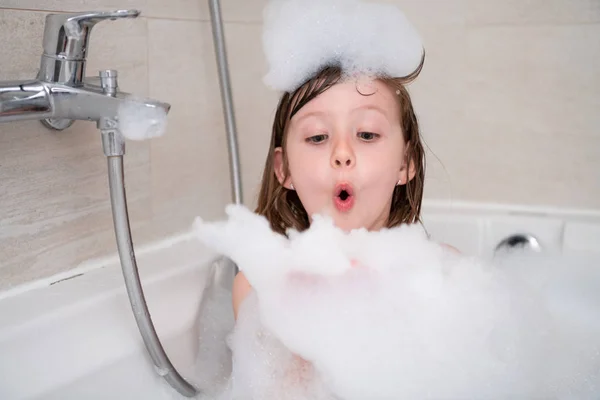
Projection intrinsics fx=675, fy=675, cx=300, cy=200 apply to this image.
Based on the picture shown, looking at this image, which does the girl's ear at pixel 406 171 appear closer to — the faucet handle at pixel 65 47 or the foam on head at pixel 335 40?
the foam on head at pixel 335 40

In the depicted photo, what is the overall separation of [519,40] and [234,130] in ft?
1.93

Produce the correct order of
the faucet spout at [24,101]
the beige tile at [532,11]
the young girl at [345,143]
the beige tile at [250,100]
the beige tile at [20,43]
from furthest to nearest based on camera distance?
the beige tile at [250,100] < the beige tile at [532,11] < the young girl at [345,143] < the beige tile at [20,43] < the faucet spout at [24,101]

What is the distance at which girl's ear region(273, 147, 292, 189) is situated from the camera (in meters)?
1.09

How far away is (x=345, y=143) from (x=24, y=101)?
423 millimetres

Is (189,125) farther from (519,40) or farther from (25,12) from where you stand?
(519,40)

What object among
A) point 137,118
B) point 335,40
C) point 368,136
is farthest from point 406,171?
point 137,118

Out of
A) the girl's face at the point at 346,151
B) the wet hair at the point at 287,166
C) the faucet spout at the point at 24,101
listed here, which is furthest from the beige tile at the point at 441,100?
the faucet spout at the point at 24,101

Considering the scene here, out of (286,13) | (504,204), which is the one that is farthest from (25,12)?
(504,204)

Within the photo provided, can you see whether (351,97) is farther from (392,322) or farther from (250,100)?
(250,100)

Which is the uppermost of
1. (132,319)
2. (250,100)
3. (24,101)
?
(24,101)

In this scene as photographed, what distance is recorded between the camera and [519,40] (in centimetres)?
133

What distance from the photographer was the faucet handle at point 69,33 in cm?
77

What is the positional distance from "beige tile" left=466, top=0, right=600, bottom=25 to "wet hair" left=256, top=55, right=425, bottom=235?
0.34 metres

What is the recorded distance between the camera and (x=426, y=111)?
1.40 m
